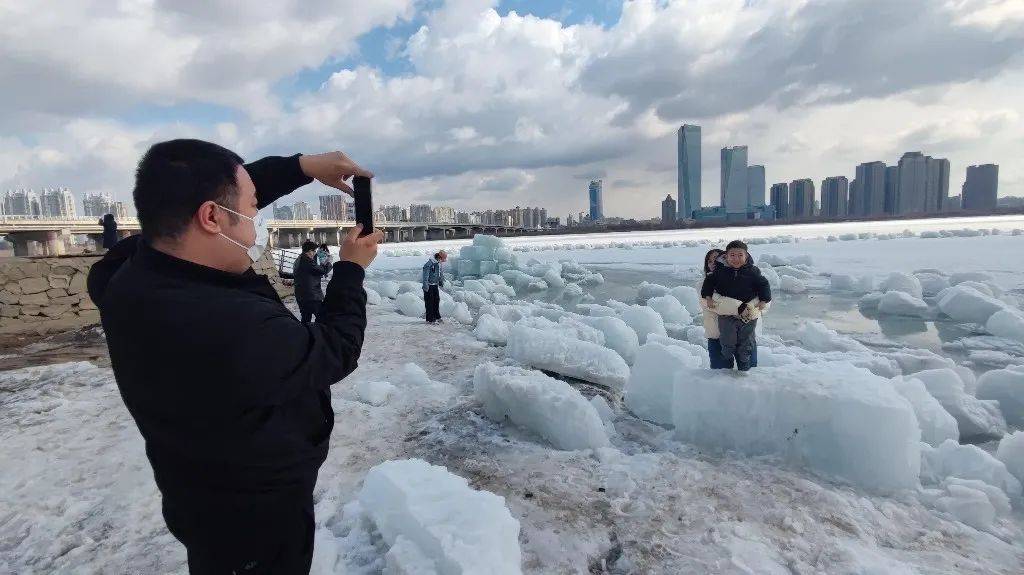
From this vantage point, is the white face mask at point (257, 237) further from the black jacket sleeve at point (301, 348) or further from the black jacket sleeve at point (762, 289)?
the black jacket sleeve at point (762, 289)

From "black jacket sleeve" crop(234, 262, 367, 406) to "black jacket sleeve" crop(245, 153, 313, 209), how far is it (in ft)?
1.56

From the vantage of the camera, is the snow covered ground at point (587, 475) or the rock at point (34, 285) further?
the rock at point (34, 285)

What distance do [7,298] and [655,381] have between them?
942cm

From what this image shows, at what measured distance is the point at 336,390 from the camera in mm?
4621

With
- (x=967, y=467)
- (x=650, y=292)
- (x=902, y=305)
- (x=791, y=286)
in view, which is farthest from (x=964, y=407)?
(x=791, y=286)

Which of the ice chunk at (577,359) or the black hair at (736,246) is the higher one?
the black hair at (736,246)

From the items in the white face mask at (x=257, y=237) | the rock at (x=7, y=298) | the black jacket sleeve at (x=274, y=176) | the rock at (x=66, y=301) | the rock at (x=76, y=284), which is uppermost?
the black jacket sleeve at (x=274, y=176)

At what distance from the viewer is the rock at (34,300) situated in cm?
733

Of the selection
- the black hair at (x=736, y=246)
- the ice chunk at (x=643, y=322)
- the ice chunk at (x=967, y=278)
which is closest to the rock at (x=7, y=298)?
the ice chunk at (x=643, y=322)

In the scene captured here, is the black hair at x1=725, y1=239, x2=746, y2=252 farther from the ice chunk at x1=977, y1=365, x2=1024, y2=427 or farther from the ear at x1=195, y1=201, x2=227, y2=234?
the ear at x1=195, y1=201, x2=227, y2=234

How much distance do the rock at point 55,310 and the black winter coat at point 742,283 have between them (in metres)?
9.66

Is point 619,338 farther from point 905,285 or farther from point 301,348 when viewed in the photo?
point 905,285

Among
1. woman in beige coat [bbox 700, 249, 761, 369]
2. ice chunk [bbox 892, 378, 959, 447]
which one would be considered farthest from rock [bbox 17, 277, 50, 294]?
ice chunk [bbox 892, 378, 959, 447]

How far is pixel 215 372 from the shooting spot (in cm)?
87
